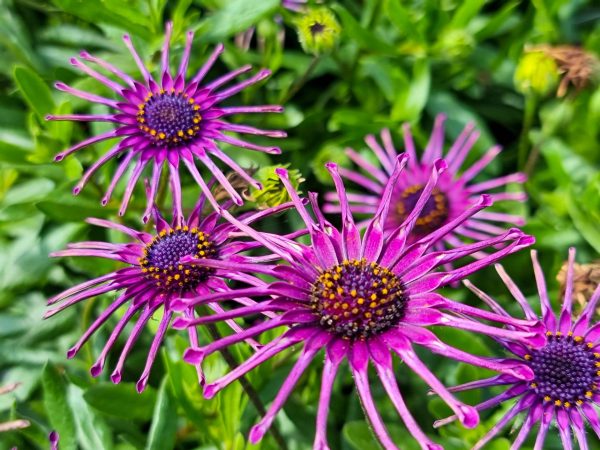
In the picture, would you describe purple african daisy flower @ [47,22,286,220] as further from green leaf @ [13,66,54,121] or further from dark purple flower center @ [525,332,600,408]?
dark purple flower center @ [525,332,600,408]

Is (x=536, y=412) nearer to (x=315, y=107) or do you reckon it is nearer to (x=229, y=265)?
(x=229, y=265)

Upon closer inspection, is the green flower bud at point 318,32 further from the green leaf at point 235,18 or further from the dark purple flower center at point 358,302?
the dark purple flower center at point 358,302

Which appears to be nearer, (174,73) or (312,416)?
(312,416)

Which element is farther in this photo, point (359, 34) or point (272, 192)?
point (359, 34)

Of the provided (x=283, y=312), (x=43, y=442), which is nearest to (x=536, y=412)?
(x=283, y=312)

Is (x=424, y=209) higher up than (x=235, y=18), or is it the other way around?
(x=235, y=18)

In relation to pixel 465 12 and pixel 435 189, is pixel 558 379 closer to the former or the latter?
pixel 435 189

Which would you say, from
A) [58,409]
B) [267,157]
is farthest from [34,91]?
[58,409]
